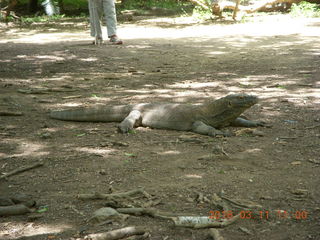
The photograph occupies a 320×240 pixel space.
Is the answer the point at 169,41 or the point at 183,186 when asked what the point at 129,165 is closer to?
the point at 183,186

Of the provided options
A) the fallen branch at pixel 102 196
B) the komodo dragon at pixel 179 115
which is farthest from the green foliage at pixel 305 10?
the fallen branch at pixel 102 196

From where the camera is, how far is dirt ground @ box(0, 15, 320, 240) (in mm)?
2609

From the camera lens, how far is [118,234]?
2.34 meters

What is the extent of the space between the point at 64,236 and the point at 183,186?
1029 mm

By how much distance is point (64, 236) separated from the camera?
240 centimetres

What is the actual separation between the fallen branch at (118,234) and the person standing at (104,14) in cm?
837

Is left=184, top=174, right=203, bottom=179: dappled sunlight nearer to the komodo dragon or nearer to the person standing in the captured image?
the komodo dragon

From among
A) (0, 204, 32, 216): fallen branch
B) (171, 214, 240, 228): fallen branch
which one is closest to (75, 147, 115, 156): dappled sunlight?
(0, 204, 32, 216): fallen branch

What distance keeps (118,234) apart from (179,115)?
99.5 inches

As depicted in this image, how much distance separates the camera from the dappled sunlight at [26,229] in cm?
244

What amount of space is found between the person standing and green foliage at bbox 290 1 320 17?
7962 mm

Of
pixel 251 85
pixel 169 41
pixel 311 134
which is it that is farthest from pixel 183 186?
pixel 169 41
